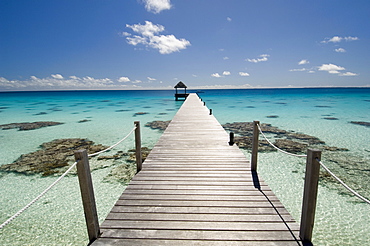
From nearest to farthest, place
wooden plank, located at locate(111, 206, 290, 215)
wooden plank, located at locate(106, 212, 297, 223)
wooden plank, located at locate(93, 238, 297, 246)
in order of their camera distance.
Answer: wooden plank, located at locate(93, 238, 297, 246) < wooden plank, located at locate(106, 212, 297, 223) < wooden plank, located at locate(111, 206, 290, 215)

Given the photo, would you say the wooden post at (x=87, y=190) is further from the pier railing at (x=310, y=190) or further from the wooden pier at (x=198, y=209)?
the pier railing at (x=310, y=190)

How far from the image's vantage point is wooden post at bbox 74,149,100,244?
2.49 meters

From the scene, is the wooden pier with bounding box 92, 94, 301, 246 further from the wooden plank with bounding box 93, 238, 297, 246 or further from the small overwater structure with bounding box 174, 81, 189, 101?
the small overwater structure with bounding box 174, 81, 189, 101

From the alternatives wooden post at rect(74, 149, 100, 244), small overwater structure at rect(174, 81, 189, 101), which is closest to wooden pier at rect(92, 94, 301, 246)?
wooden post at rect(74, 149, 100, 244)

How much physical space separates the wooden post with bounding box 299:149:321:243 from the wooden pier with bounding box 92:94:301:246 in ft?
0.67

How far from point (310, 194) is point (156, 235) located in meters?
2.26

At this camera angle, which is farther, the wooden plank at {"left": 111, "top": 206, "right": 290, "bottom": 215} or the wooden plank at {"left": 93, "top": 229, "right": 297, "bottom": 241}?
the wooden plank at {"left": 111, "top": 206, "right": 290, "bottom": 215}

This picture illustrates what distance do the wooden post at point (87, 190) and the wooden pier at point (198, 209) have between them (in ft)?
0.61

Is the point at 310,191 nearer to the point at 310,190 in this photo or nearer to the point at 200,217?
the point at 310,190

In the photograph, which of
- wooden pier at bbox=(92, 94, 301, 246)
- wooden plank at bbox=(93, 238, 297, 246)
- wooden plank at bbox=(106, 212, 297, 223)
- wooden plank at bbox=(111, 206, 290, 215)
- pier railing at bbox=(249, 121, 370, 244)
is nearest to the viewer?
pier railing at bbox=(249, 121, 370, 244)

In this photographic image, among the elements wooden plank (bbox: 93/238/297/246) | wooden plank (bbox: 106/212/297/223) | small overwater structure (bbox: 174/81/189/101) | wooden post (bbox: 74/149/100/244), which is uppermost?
small overwater structure (bbox: 174/81/189/101)

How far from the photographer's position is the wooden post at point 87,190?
249cm

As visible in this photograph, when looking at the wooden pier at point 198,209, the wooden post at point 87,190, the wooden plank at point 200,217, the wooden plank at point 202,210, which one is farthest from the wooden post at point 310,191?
the wooden post at point 87,190

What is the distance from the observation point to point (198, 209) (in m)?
3.34
